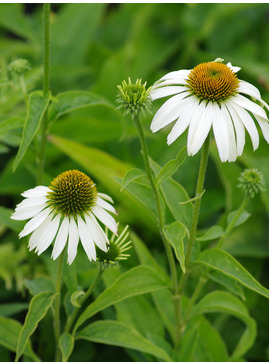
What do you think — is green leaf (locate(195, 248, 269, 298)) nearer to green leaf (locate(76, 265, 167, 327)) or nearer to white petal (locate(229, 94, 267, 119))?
green leaf (locate(76, 265, 167, 327))

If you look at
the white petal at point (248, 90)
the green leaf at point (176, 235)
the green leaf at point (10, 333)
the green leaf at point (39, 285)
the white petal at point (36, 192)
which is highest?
the white petal at point (248, 90)

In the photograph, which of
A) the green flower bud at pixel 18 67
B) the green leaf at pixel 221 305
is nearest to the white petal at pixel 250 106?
the green leaf at pixel 221 305

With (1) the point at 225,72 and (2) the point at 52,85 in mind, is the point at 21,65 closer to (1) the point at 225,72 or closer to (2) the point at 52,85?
(1) the point at 225,72

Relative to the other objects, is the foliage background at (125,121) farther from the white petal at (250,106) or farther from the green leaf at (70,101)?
the white petal at (250,106)

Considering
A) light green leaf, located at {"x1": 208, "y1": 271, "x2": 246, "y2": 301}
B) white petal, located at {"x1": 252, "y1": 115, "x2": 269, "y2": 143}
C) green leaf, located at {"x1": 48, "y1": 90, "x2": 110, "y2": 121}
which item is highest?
green leaf, located at {"x1": 48, "y1": 90, "x2": 110, "y2": 121}

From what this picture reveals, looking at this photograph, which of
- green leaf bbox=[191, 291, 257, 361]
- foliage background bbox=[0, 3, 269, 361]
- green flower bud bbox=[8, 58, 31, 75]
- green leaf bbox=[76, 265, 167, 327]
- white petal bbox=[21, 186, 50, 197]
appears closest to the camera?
white petal bbox=[21, 186, 50, 197]

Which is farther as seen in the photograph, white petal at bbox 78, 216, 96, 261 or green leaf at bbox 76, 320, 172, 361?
green leaf at bbox 76, 320, 172, 361

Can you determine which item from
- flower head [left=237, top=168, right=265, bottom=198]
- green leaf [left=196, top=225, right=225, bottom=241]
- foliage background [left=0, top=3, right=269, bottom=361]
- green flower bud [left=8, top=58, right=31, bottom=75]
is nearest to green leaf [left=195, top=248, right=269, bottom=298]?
green leaf [left=196, top=225, right=225, bottom=241]
